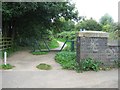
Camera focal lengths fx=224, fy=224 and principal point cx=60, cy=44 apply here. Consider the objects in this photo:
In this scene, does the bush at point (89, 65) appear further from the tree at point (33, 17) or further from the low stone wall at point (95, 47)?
the tree at point (33, 17)

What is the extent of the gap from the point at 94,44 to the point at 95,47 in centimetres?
16

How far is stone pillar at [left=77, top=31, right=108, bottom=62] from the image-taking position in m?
11.1

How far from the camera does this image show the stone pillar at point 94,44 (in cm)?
1111

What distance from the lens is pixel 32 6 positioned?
1521 centimetres

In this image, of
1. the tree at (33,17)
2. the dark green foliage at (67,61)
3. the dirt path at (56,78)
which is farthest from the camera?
the tree at (33,17)

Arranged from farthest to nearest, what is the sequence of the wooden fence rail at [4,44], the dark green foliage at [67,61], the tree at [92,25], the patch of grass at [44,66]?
the tree at [92,25] < the wooden fence rail at [4,44] < the patch of grass at [44,66] < the dark green foliage at [67,61]

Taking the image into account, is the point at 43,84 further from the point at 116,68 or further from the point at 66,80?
the point at 116,68

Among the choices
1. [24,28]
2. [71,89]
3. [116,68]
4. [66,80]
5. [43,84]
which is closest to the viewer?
[71,89]

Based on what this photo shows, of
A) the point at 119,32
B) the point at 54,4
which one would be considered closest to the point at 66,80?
the point at 119,32

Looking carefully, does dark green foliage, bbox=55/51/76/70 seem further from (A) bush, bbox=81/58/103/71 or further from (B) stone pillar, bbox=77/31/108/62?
(B) stone pillar, bbox=77/31/108/62

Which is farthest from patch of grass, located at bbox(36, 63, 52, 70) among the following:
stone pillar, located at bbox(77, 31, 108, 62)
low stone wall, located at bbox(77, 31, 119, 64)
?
stone pillar, located at bbox(77, 31, 108, 62)

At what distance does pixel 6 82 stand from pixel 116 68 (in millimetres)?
5425

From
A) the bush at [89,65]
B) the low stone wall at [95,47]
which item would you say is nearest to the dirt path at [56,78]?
the bush at [89,65]

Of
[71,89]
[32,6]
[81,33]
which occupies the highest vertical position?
[32,6]
